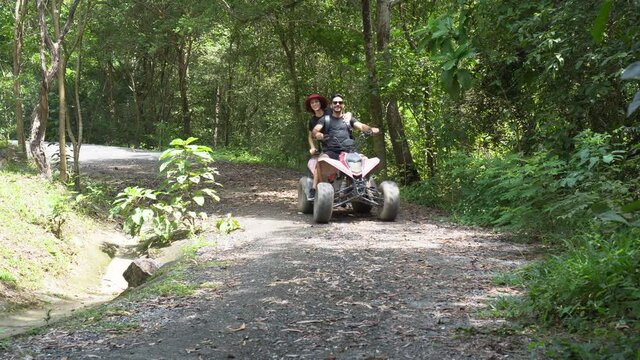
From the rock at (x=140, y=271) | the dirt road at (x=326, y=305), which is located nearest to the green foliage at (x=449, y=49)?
the dirt road at (x=326, y=305)

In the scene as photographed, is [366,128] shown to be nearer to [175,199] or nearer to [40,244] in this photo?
[175,199]

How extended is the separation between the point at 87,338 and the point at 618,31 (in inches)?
280

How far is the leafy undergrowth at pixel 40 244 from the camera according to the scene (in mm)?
9133

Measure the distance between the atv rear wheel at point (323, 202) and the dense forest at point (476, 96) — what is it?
2399 millimetres

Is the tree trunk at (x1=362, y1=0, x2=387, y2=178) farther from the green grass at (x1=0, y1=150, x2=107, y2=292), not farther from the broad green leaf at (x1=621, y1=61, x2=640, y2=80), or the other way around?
the broad green leaf at (x1=621, y1=61, x2=640, y2=80)

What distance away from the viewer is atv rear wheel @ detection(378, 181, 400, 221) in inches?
408

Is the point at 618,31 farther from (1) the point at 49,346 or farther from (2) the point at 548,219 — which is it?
(1) the point at 49,346

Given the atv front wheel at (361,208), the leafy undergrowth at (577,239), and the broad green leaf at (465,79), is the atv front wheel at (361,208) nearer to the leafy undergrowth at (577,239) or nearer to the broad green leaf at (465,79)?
the leafy undergrowth at (577,239)

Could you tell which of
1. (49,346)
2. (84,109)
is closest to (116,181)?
(49,346)

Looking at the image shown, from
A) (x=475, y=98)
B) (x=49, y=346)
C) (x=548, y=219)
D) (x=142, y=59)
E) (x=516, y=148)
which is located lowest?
(x=49, y=346)

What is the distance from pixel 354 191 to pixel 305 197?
127cm

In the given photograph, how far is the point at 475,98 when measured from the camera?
12844 mm

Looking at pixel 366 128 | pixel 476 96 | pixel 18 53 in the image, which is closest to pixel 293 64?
Result: pixel 18 53

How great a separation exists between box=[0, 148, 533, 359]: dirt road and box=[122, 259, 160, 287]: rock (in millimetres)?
804
